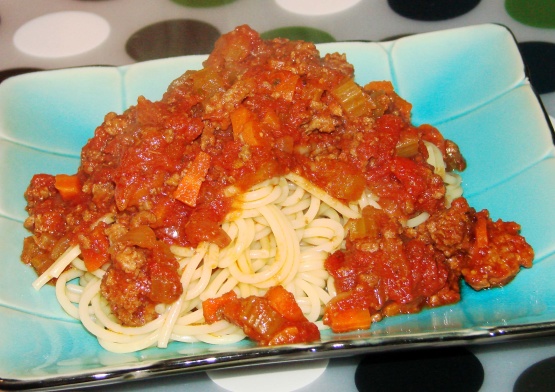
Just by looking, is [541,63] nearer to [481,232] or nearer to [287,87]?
[481,232]

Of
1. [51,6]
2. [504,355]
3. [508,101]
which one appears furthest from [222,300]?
[51,6]

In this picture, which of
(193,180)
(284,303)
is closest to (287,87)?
(193,180)

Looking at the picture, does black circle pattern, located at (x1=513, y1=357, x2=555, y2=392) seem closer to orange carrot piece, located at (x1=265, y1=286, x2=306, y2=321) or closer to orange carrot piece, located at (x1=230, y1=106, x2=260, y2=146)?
orange carrot piece, located at (x1=265, y1=286, x2=306, y2=321)

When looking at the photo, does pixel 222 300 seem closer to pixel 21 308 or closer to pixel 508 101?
pixel 21 308

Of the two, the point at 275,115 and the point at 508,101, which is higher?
the point at 275,115

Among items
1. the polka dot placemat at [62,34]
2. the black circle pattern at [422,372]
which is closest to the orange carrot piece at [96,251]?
the black circle pattern at [422,372]

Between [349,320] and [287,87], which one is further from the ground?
[287,87]

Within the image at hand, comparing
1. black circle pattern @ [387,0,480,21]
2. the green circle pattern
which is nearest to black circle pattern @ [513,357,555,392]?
the green circle pattern

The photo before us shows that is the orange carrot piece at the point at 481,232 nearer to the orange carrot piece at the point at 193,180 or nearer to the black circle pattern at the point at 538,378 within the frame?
the black circle pattern at the point at 538,378
